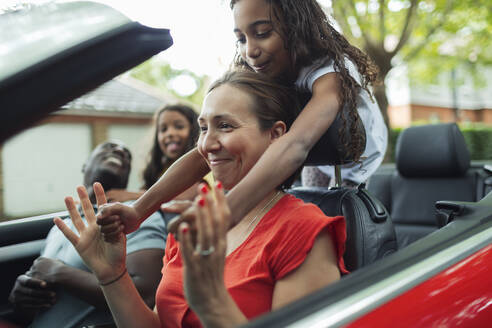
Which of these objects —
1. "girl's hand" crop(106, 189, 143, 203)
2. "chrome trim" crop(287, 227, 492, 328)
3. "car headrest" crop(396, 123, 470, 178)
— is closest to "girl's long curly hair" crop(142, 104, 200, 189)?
"girl's hand" crop(106, 189, 143, 203)

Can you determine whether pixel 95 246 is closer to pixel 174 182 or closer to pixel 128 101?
pixel 174 182

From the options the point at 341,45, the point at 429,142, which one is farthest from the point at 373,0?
the point at 341,45

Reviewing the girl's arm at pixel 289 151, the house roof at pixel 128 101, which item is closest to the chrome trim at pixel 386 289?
the girl's arm at pixel 289 151

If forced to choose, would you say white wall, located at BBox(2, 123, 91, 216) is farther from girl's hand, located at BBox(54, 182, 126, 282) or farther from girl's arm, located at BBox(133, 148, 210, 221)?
girl's hand, located at BBox(54, 182, 126, 282)

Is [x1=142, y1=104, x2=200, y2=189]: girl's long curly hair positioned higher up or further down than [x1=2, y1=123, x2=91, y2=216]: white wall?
higher up

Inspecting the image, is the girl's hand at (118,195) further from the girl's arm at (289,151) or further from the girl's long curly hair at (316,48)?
the girl's arm at (289,151)

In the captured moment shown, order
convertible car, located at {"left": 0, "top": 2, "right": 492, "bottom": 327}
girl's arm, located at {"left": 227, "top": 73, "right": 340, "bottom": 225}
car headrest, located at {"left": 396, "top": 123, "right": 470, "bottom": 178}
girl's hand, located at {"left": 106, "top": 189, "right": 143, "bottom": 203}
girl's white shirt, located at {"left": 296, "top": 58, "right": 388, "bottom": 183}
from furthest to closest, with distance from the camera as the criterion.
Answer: car headrest, located at {"left": 396, "top": 123, "right": 470, "bottom": 178}
girl's hand, located at {"left": 106, "top": 189, "right": 143, "bottom": 203}
girl's white shirt, located at {"left": 296, "top": 58, "right": 388, "bottom": 183}
girl's arm, located at {"left": 227, "top": 73, "right": 340, "bottom": 225}
convertible car, located at {"left": 0, "top": 2, "right": 492, "bottom": 327}

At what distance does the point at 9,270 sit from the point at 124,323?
103 cm

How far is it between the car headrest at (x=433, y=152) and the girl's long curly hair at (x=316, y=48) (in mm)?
1662

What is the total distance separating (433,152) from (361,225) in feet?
6.24

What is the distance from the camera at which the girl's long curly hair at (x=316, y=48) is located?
156cm

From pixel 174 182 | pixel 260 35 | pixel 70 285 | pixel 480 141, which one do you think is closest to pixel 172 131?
pixel 70 285

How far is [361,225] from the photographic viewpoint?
1.62 m

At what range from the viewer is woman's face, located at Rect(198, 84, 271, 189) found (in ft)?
4.60
